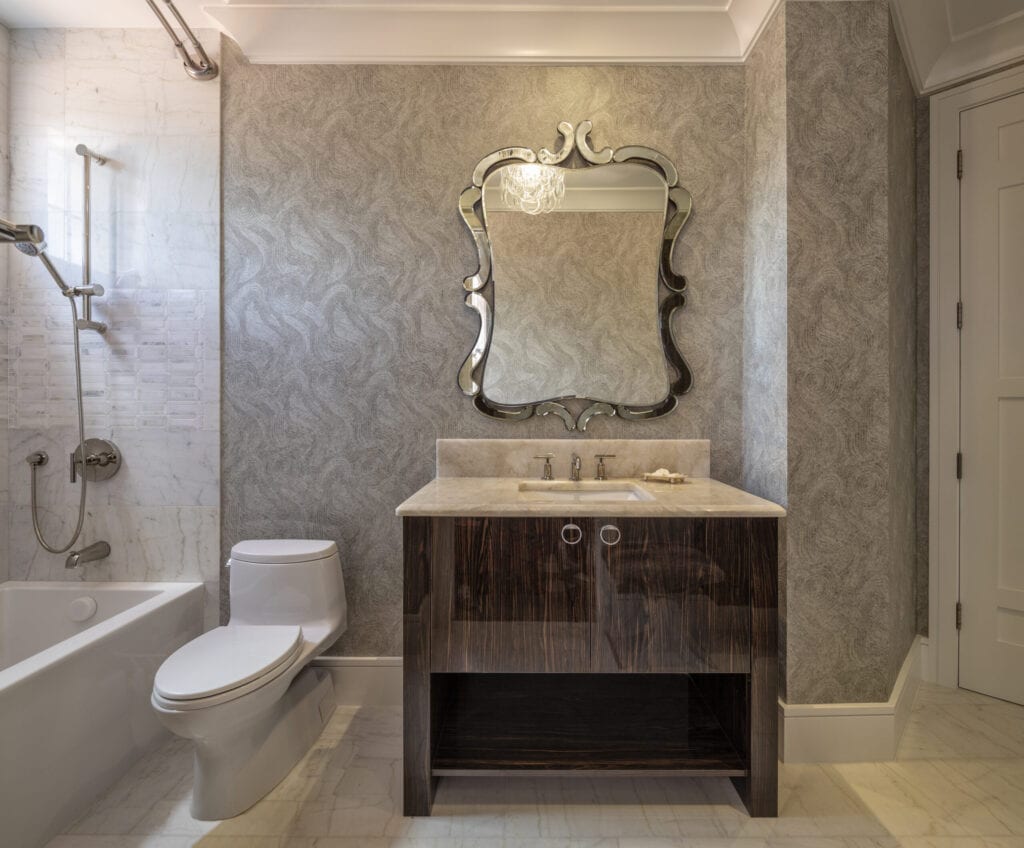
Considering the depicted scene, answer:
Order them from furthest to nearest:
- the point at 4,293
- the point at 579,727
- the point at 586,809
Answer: the point at 4,293
the point at 579,727
the point at 586,809

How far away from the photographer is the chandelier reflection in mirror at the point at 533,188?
7.06ft

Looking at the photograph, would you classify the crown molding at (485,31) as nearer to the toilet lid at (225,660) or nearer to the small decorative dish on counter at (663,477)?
the small decorative dish on counter at (663,477)

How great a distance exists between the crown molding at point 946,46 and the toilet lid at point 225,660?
280 centimetres

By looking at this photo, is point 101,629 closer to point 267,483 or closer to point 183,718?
point 183,718

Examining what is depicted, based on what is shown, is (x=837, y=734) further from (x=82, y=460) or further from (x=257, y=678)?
(x=82, y=460)

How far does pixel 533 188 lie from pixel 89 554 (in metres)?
2.16

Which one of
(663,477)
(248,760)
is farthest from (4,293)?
(663,477)

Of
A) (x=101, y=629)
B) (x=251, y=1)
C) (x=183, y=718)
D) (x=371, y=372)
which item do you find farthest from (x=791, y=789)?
(x=251, y=1)

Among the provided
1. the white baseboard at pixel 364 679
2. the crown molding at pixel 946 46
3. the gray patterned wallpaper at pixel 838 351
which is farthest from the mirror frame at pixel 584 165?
the white baseboard at pixel 364 679

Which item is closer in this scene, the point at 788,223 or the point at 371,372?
the point at 788,223

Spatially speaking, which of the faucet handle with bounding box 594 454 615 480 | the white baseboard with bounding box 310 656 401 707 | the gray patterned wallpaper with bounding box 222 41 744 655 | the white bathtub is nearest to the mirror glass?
the gray patterned wallpaper with bounding box 222 41 744 655

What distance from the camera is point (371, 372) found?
7.16ft

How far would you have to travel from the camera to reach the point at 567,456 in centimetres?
217

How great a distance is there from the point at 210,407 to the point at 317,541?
68 cm
